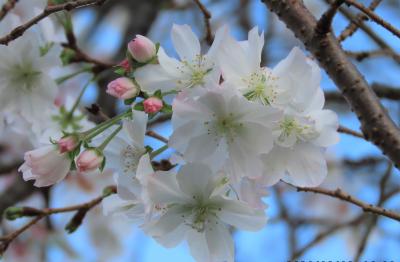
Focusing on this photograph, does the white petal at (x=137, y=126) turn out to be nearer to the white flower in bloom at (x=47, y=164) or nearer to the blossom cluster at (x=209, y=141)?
the blossom cluster at (x=209, y=141)

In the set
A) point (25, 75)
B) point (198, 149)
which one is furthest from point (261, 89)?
point (25, 75)

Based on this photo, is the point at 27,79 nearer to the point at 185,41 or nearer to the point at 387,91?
the point at 185,41

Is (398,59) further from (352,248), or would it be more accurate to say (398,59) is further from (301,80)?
(352,248)

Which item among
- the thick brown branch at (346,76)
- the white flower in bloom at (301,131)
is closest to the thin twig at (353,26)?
the thick brown branch at (346,76)

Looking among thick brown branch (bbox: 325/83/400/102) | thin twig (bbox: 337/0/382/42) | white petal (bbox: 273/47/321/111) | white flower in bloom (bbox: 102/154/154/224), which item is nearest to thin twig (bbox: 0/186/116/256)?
white flower in bloom (bbox: 102/154/154/224)

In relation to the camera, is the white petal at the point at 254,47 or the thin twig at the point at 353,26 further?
the thin twig at the point at 353,26
